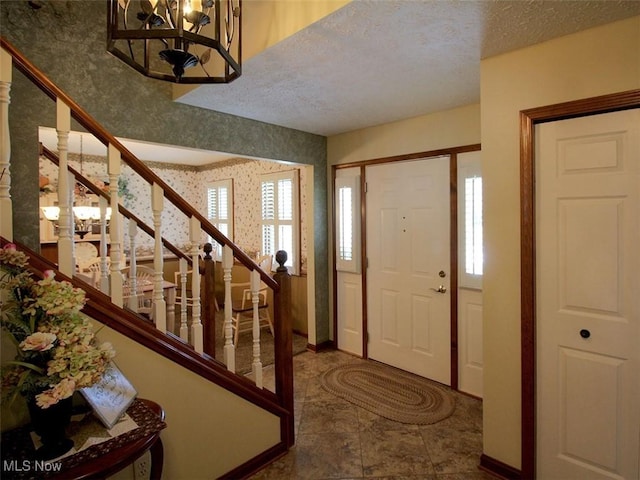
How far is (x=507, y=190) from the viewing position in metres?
1.96

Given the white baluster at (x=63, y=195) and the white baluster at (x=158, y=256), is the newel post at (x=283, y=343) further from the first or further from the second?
the white baluster at (x=63, y=195)

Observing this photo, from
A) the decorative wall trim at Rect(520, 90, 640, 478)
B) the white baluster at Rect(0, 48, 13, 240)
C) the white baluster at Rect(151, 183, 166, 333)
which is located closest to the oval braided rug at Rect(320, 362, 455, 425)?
the decorative wall trim at Rect(520, 90, 640, 478)

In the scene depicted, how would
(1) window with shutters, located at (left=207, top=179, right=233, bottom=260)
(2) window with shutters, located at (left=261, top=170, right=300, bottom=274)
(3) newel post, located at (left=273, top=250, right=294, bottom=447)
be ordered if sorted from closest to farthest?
(3) newel post, located at (left=273, top=250, right=294, bottom=447), (2) window with shutters, located at (left=261, top=170, right=300, bottom=274), (1) window with shutters, located at (left=207, top=179, right=233, bottom=260)

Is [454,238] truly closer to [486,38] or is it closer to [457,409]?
[457,409]

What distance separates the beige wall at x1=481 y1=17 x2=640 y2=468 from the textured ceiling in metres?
0.10

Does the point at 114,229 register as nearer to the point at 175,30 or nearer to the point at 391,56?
the point at 175,30

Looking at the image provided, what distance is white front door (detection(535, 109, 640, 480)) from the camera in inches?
65.7

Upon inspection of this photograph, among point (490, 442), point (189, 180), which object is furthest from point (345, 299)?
point (189, 180)

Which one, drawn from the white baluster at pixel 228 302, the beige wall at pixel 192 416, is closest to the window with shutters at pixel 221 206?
the white baluster at pixel 228 302

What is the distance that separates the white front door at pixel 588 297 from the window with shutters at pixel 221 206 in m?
4.84

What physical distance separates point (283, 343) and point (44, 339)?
4.60ft

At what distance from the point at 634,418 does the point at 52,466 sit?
2404 mm

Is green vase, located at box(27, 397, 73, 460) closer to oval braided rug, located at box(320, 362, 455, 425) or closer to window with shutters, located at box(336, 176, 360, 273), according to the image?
oval braided rug, located at box(320, 362, 455, 425)

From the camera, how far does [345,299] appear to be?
3.98 m
